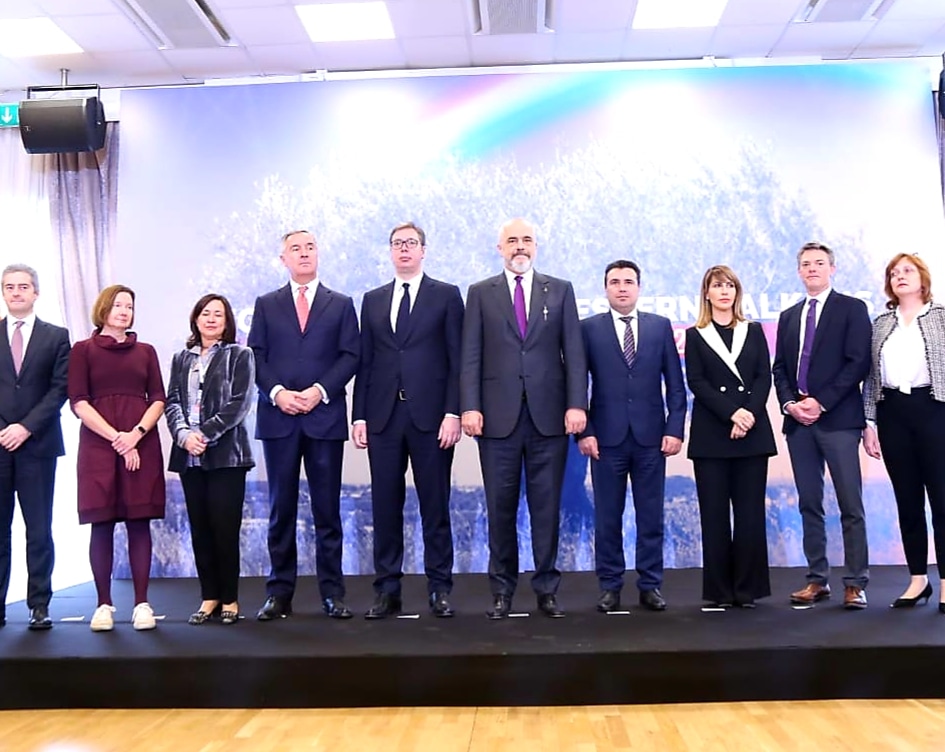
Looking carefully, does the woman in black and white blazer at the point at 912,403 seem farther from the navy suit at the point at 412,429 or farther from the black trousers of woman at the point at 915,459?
the navy suit at the point at 412,429

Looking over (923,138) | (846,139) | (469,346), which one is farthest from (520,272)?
(923,138)

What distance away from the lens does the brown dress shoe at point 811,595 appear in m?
3.80

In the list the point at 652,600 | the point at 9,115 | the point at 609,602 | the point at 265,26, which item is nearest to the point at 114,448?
the point at 609,602

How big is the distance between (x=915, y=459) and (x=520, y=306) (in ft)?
5.67

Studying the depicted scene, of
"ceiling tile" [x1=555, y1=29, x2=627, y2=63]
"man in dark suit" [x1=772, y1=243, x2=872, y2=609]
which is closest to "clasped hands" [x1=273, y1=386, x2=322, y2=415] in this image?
"man in dark suit" [x1=772, y1=243, x2=872, y2=609]

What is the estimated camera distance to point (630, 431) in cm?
378

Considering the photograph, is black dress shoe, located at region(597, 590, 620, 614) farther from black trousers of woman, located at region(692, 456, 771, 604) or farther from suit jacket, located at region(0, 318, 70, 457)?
suit jacket, located at region(0, 318, 70, 457)

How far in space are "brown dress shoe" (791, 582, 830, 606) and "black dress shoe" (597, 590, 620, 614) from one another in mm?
764

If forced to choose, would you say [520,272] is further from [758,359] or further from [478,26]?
[478,26]

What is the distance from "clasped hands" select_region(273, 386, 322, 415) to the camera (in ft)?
12.0

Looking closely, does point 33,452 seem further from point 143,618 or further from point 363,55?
point 363,55

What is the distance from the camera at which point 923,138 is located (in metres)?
5.45

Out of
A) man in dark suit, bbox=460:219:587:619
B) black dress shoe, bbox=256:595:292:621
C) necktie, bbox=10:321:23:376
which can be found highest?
necktie, bbox=10:321:23:376

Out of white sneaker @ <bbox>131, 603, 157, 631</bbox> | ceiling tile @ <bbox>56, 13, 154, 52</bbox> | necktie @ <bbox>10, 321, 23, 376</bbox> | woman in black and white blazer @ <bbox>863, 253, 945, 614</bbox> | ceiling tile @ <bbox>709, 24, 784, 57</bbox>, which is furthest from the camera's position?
ceiling tile @ <bbox>709, 24, 784, 57</bbox>
